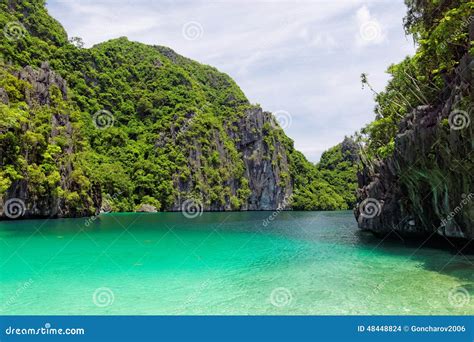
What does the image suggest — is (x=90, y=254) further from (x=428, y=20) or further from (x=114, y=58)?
(x=114, y=58)

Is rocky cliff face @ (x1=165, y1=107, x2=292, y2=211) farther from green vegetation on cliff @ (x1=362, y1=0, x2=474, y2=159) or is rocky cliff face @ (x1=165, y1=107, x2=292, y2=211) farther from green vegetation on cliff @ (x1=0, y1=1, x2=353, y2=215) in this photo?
green vegetation on cliff @ (x1=362, y1=0, x2=474, y2=159)

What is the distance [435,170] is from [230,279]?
14112mm

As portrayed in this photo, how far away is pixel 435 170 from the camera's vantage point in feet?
66.4

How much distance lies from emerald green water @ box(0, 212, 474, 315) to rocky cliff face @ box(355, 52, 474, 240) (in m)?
2.85

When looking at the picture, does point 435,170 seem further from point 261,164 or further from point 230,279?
point 261,164

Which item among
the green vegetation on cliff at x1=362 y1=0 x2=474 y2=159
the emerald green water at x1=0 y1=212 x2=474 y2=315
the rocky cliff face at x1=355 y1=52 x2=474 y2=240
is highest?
the green vegetation on cliff at x1=362 y1=0 x2=474 y2=159

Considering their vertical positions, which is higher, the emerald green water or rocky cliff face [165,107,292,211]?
rocky cliff face [165,107,292,211]

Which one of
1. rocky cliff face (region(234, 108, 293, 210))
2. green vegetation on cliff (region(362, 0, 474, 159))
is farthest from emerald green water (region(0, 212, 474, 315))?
rocky cliff face (region(234, 108, 293, 210))

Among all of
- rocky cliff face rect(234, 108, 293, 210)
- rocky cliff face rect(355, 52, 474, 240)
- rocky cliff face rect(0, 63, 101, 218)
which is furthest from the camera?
rocky cliff face rect(234, 108, 293, 210)

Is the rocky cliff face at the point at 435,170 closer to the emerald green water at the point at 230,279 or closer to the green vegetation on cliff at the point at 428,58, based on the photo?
the green vegetation on cliff at the point at 428,58

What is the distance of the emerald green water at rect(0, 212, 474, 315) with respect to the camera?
11.2m

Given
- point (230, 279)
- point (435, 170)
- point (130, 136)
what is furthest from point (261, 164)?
point (230, 279)
